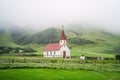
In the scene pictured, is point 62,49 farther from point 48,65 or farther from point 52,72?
point 52,72

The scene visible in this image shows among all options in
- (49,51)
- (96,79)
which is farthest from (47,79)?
(49,51)

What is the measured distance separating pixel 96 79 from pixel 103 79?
1.17m

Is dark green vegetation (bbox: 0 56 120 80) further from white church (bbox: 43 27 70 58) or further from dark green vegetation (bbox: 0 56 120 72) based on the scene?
white church (bbox: 43 27 70 58)

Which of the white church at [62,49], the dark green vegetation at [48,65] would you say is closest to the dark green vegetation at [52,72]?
the dark green vegetation at [48,65]

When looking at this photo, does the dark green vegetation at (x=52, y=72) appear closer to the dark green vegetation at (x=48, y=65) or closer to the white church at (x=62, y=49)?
the dark green vegetation at (x=48, y=65)

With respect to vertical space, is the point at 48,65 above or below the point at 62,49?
below

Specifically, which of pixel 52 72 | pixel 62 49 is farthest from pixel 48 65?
pixel 62 49

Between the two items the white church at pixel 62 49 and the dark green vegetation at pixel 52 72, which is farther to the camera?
the white church at pixel 62 49

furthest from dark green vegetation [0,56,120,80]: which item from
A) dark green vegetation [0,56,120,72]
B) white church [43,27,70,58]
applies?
white church [43,27,70,58]

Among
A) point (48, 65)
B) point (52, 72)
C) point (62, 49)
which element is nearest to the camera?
point (52, 72)

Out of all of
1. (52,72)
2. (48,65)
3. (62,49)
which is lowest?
(52,72)

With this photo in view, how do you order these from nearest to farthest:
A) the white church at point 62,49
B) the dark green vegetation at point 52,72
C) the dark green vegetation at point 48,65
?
the dark green vegetation at point 52,72 < the dark green vegetation at point 48,65 < the white church at point 62,49

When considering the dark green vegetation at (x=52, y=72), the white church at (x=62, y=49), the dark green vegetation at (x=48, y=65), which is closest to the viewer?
the dark green vegetation at (x=52, y=72)

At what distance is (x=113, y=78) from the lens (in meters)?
35.7
